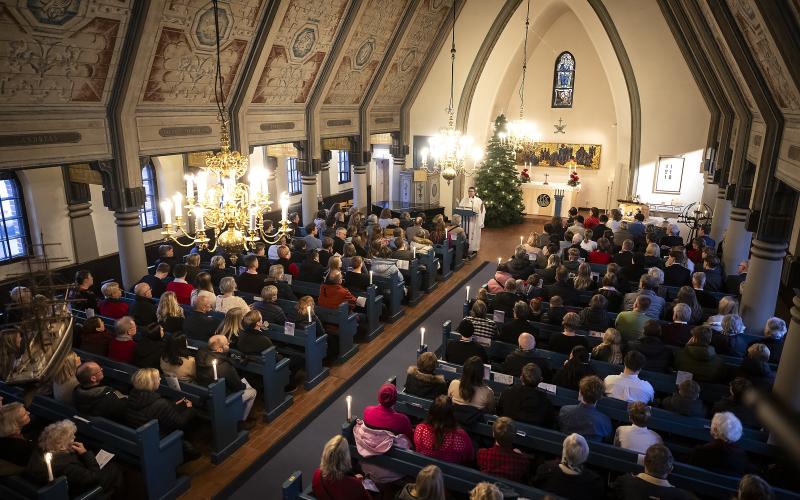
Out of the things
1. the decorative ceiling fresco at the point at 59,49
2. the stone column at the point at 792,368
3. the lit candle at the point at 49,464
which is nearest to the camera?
the lit candle at the point at 49,464

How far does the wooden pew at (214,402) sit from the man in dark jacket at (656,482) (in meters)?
4.17

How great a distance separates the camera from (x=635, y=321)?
274 inches

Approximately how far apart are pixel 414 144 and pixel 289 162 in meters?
4.90

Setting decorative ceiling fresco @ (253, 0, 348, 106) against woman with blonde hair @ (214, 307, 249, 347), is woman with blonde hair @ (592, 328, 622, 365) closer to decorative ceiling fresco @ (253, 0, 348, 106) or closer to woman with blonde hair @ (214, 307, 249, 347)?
woman with blonde hair @ (214, 307, 249, 347)

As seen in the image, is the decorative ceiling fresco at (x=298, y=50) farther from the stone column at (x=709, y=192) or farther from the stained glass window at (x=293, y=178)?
the stone column at (x=709, y=192)

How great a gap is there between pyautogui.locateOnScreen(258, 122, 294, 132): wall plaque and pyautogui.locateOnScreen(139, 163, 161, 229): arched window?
410 centimetres

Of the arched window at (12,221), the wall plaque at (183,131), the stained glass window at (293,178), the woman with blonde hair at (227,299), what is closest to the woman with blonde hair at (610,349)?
the woman with blonde hair at (227,299)

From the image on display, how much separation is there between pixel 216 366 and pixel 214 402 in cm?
39

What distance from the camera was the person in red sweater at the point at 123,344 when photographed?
21.3 feet

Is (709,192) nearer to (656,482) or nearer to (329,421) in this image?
(329,421)

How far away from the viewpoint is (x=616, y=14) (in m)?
14.8

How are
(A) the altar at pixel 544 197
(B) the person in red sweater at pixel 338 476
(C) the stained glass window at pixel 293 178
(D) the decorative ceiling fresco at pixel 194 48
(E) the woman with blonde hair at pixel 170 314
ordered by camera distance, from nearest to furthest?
1. (B) the person in red sweater at pixel 338 476
2. (E) the woman with blonde hair at pixel 170 314
3. (D) the decorative ceiling fresco at pixel 194 48
4. (A) the altar at pixel 544 197
5. (C) the stained glass window at pixel 293 178

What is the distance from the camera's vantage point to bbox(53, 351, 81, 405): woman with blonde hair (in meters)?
5.56

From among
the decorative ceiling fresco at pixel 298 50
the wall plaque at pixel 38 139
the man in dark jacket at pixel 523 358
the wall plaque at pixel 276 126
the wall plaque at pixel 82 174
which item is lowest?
the man in dark jacket at pixel 523 358
